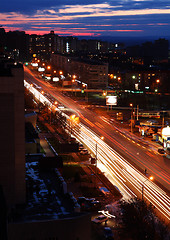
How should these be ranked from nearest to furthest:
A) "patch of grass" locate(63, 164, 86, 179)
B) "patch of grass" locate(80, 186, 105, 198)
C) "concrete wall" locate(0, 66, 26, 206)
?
"concrete wall" locate(0, 66, 26, 206) → "patch of grass" locate(80, 186, 105, 198) → "patch of grass" locate(63, 164, 86, 179)

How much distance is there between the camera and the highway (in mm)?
23766

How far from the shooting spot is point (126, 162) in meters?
29.4

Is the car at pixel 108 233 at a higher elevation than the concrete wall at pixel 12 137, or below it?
below

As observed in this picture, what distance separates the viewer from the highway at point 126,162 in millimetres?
23766

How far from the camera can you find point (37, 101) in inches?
2243

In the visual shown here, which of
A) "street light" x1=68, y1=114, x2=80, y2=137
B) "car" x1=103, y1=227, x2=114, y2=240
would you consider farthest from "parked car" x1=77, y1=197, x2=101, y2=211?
"street light" x1=68, y1=114, x2=80, y2=137

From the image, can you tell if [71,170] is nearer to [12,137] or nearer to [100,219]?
[100,219]

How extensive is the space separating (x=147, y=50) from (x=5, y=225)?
15796 centimetres

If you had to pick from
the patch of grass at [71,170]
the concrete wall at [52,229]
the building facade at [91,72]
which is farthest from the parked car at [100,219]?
the building facade at [91,72]

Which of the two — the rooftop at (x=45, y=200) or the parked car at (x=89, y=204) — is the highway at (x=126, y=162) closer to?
the parked car at (x=89, y=204)

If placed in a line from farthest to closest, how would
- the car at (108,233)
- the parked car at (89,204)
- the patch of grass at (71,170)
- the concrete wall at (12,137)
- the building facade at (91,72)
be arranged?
1. the building facade at (91,72)
2. the patch of grass at (71,170)
3. the parked car at (89,204)
4. the car at (108,233)
5. the concrete wall at (12,137)

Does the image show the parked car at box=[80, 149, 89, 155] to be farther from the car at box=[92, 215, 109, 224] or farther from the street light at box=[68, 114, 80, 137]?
the car at box=[92, 215, 109, 224]

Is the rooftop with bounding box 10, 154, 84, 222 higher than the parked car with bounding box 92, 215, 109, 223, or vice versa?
the rooftop with bounding box 10, 154, 84, 222

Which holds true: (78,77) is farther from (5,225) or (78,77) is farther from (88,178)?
(5,225)
